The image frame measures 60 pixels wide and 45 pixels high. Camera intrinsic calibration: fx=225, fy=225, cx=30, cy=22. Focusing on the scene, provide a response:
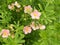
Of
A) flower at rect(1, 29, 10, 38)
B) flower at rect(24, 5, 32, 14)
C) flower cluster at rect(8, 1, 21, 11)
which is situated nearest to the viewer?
flower at rect(1, 29, 10, 38)

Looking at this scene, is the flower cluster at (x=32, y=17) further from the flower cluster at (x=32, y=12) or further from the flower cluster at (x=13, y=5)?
the flower cluster at (x=13, y=5)

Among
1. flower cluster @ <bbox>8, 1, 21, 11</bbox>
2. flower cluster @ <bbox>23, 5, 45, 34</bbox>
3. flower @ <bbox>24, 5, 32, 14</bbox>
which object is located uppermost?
flower cluster @ <bbox>8, 1, 21, 11</bbox>

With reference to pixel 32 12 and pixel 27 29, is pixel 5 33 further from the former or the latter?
pixel 32 12

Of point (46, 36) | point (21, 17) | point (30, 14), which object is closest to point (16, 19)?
point (21, 17)

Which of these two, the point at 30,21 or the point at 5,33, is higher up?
the point at 30,21

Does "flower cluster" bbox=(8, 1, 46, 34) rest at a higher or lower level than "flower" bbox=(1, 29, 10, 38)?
higher

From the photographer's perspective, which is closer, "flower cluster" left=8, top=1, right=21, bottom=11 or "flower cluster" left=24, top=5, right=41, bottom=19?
"flower cluster" left=24, top=5, right=41, bottom=19

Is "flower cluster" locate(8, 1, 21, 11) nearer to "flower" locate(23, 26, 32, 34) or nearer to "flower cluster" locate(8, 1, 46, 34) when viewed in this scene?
"flower cluster" locate(8, 1, 46, 34)

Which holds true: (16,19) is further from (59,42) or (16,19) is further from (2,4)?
(59,42)

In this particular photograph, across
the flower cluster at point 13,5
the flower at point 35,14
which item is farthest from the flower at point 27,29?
the flower cluster at point 13,5

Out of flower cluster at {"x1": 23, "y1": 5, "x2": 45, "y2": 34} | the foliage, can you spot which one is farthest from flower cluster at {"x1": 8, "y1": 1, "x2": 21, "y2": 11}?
flower cluster at {"x1": 23, "y1": 5, "x2": 45, "y2": 34}

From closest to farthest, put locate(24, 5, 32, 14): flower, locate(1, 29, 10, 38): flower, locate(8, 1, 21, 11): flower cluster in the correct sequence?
locate(1, 29, 10, 38): flower < locate(24, 5, 32, 14): flower < locate(8, 1, 21, 11): flower cluster

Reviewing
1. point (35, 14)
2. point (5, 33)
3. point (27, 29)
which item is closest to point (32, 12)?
point (35, 14)
